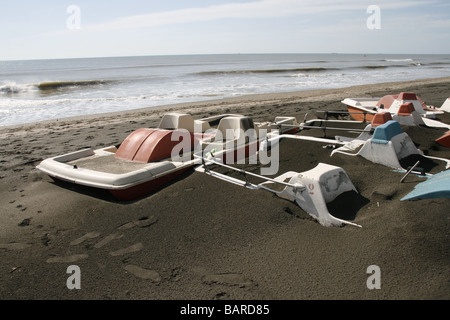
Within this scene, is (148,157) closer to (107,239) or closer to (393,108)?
(107,239)

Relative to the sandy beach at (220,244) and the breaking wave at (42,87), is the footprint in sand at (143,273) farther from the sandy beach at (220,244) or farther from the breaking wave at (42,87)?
the breaking wave at (42,87)

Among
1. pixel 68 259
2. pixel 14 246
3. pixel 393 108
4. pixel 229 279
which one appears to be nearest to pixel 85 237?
pixel 68 259

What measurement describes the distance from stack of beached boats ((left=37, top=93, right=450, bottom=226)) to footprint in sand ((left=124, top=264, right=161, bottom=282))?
1488 millimetres

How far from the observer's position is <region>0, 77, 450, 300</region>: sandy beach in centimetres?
295

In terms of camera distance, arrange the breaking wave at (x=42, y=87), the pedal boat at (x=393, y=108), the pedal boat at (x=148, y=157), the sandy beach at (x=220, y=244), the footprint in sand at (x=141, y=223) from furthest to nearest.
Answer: the breaking wave at (x=42, y=87) < the pedal boat at (x=393, y=108) < the pedal boat at (x=148, y=157) < the footprint in sand at (x=141, y=223) < the sandy beach at (x=220, y=244)

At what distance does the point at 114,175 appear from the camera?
4.72 m

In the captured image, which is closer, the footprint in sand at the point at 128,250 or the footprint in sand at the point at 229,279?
the footprint in sand at the point at 229,279

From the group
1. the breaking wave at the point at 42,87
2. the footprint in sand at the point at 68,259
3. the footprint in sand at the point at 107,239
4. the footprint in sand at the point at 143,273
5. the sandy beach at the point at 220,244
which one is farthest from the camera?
the breaking wave at the point at 42,87

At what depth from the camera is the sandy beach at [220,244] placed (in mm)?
2947

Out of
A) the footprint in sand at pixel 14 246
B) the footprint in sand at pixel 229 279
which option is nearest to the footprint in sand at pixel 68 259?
the footprint in sand at pixel 14 246

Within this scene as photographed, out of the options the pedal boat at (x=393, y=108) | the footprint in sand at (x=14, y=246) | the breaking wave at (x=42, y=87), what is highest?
the breaking wave at (x=42, y=87)

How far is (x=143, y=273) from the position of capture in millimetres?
3258
